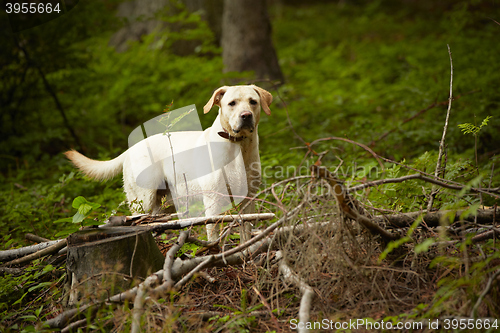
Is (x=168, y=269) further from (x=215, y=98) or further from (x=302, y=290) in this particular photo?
(x=215, y=98)

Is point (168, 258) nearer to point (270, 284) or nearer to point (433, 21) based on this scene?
point (270, 284)

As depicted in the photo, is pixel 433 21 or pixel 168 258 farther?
pixel 433 21

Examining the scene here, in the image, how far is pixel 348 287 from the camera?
2260mm

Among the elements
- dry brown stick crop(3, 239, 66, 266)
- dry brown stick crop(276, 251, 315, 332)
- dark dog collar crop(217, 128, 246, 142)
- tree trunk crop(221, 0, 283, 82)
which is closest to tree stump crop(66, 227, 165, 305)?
dry brown stick crop(3, 239, 66, 266)

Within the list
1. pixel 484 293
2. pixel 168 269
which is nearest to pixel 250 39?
pixel 168 269

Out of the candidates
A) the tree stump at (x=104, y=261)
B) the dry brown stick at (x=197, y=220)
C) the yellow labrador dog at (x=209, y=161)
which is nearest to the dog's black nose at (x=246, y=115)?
the yellow labrador dog at (x=209, y=161)

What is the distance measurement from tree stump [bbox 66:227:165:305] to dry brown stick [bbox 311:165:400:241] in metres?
1.31

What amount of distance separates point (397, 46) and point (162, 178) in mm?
10453

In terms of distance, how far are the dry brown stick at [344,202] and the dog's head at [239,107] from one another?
4.21 ft

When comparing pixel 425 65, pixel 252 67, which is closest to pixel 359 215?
pixel 252 67

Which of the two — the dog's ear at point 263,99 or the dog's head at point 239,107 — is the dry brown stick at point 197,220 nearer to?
the dog's head at point 239,107

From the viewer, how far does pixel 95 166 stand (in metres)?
3.99

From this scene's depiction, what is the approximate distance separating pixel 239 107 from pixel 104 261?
1725mm

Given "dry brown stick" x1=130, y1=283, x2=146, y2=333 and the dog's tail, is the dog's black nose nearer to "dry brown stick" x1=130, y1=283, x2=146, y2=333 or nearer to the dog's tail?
the dog's tail
